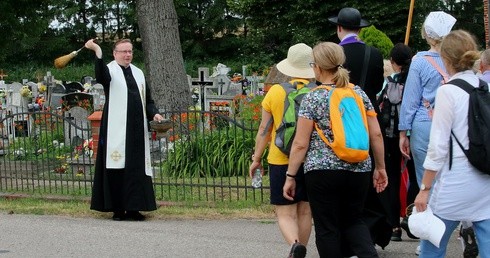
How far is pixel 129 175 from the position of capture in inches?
360

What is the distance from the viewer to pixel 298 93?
6.36 m

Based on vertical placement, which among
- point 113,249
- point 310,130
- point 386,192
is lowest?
point 113,249

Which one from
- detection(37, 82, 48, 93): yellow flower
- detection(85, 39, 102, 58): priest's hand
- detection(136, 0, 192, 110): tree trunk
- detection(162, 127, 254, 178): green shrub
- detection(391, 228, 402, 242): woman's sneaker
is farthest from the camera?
detection(37, 82, 48, 93): yellow flower

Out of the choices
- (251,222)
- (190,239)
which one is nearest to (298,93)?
(190,239)

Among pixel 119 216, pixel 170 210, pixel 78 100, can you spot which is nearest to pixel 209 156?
pixel 170 210

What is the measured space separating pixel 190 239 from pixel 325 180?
2636 millimetres

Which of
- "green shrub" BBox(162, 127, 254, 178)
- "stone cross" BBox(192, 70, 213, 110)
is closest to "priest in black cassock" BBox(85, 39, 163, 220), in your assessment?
"green shrub" BBox(162, 127, 254, 178)

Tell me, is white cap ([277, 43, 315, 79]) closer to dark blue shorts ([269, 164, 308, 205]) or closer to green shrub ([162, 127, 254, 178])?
dark blue shorts ([269, 164, 308, 205])

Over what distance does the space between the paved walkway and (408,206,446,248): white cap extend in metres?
2.15

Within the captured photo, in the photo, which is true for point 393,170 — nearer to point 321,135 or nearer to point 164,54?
point 321,135

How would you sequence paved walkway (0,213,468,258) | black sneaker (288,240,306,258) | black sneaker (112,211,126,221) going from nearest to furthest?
black sneaker (288,240,306,258) < paved walkway (0,213,468,258) < black sneaker (112,211,126,221)

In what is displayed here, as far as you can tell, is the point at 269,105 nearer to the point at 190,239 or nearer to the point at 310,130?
the point at 310,130

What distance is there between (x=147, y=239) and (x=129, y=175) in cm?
119

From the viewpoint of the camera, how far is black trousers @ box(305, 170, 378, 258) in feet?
18.9
